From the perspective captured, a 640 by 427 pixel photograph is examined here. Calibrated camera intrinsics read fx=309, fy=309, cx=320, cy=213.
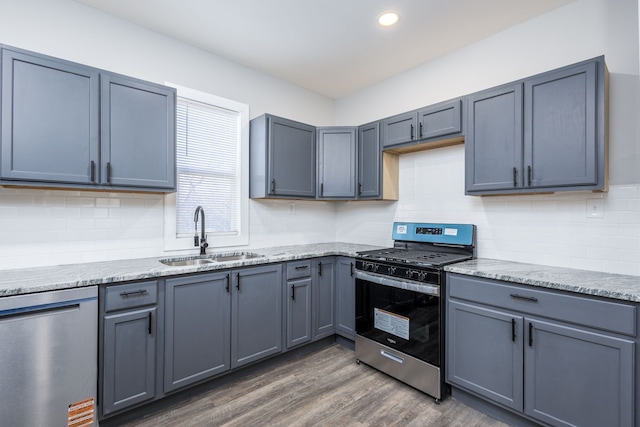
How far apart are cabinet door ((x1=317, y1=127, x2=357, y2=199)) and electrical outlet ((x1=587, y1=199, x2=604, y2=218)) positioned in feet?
6.62

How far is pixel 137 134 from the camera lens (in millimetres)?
2256

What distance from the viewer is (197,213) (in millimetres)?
2793

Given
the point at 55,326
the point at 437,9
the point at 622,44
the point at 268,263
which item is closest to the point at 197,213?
the point at 268,263

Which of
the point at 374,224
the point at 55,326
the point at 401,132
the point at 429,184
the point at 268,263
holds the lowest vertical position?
the point at 55,326

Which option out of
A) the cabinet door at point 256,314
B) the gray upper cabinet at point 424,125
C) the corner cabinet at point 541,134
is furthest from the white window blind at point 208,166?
the corner cabinet at point 541,134

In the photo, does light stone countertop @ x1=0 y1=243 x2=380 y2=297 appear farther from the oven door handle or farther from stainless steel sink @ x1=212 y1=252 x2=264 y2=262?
the oven door handle

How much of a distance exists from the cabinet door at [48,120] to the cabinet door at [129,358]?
3.15ft

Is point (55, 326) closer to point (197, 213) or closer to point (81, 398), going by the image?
point (81, 398)

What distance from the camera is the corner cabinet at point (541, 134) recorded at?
1.96 metres

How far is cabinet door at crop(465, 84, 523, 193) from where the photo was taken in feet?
7.48

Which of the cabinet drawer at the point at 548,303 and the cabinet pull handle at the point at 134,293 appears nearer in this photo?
the cabinet drawer at the point at 548,303

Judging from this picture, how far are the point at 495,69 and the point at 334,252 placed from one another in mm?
2203

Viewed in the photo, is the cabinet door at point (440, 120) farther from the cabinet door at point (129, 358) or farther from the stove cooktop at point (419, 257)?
the cabinet door at point (129, 358)

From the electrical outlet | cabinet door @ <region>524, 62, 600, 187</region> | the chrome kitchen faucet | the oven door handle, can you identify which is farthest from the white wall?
the chrome kitchen faucet
